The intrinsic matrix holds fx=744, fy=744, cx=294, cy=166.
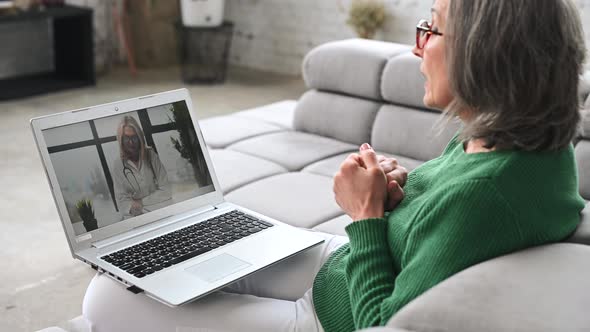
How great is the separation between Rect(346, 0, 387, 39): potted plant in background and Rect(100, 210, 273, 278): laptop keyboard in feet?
11.8

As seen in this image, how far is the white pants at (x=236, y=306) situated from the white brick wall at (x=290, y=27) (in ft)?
12.3

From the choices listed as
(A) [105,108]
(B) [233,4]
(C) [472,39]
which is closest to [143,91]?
(B) [233,4]

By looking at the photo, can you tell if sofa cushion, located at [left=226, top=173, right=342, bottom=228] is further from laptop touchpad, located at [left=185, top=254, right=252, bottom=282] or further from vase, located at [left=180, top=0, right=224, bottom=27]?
vase, located at [left=180, top=0, right=224, bottom=27]

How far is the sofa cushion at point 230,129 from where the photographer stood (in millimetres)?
2920

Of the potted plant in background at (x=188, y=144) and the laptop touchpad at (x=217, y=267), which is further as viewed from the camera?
the potted plant in background at (x=188, y=144)

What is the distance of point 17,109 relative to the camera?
465cm

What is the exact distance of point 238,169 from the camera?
256 centimetres

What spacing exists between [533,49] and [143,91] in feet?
14.3

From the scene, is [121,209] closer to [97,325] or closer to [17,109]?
[97,325]

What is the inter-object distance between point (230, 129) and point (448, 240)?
2.08 m

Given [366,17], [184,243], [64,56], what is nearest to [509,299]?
[184,243]

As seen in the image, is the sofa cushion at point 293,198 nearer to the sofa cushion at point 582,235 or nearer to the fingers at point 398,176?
the fingers at point 398,176

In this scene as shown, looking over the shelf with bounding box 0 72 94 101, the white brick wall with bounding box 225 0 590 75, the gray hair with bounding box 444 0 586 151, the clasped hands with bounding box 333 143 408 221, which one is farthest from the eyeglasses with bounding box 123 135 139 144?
the white brick wall with bounding box 225 0 590 75

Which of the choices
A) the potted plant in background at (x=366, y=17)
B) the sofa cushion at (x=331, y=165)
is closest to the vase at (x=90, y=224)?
the sofa cushion at (x=331, y=165)
